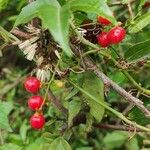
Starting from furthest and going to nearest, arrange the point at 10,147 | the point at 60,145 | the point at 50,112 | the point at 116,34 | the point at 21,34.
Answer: the point at 50,112, the point at 10,147, the point at 60,145, the point at 21,34, the point at 116,34

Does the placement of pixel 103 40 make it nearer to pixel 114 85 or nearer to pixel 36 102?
pixel 114 85

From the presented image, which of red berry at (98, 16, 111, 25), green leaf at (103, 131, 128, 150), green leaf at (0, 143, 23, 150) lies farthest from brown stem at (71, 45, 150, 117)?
green leaf at (103, 131, 128, 150)

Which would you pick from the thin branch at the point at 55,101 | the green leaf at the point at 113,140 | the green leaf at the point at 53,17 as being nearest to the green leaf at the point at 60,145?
the thin branch at the point at 55,101

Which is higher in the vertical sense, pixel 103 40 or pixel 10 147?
pixel 103 40

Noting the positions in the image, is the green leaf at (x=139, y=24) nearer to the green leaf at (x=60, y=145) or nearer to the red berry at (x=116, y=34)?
the red berry at (x=116, y=34)

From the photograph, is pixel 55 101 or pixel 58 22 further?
pixel 55 101

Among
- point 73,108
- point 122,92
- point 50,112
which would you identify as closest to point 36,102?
point 73,108
